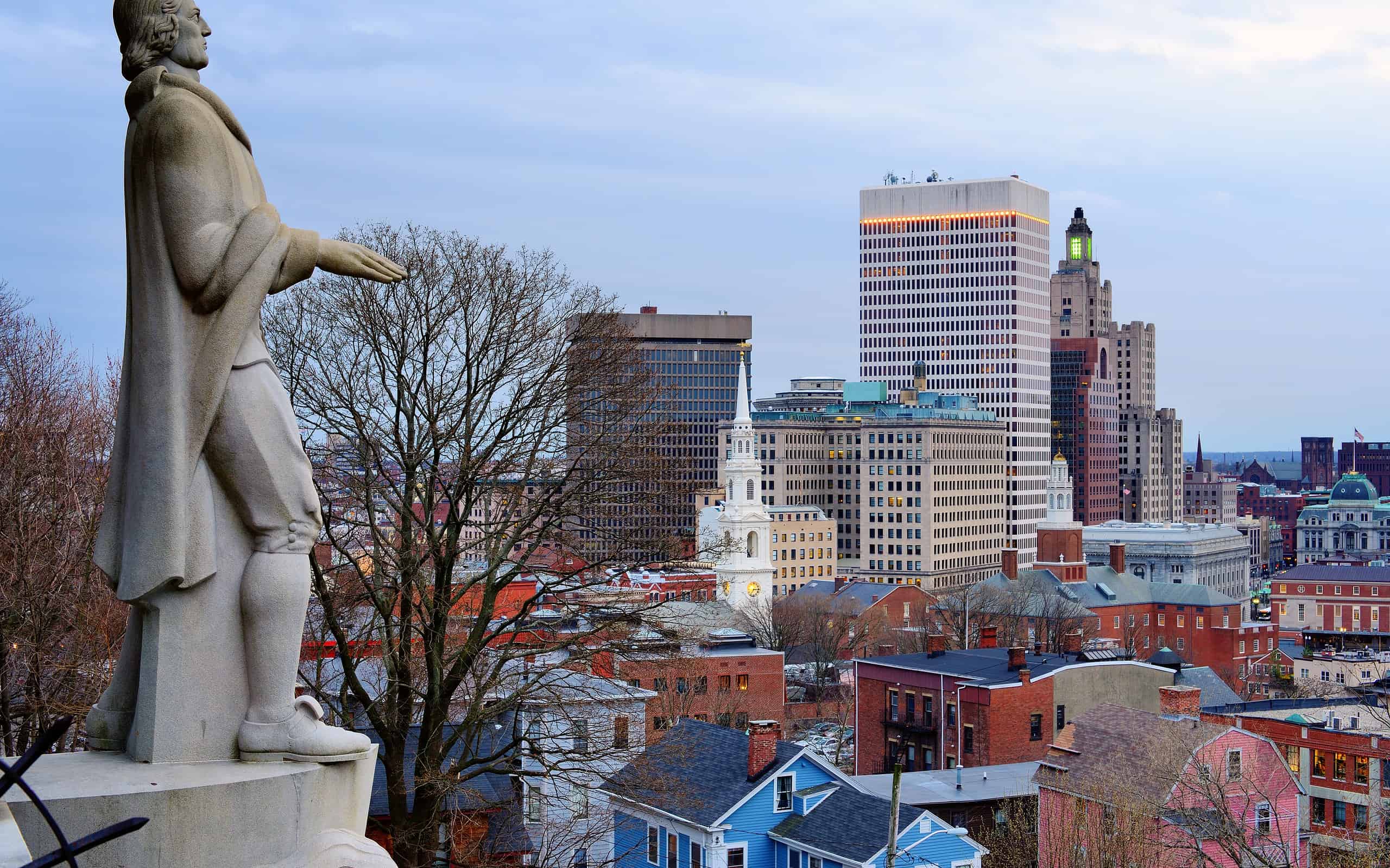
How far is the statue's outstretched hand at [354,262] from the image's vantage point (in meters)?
8.66

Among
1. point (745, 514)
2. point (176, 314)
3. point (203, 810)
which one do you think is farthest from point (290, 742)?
point (745, 514)

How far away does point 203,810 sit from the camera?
754cm

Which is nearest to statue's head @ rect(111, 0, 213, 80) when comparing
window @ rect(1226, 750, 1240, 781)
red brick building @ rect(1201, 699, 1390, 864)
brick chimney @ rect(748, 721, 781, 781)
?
brick chimney @ rect(748, 721, 781, 781)

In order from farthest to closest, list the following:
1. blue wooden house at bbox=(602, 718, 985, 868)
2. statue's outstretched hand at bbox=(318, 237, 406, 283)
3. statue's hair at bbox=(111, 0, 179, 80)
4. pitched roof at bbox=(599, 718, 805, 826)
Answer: blue wooden house at bbox=(602, 718, 985, 868)
pitched roof at bbox=(599, 718, 805, 826)
statue's outstretched hand at bbox=(318, 237, 406, 283)
statue's hair at bbox=(111, 0, 179, 80)

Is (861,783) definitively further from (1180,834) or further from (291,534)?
(291,534)

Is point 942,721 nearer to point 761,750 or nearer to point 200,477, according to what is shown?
point 761,750

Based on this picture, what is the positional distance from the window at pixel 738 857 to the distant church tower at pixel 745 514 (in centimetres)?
8579

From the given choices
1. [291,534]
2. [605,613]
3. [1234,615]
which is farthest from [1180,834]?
[1234,615]

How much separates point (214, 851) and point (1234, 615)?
13556 cm

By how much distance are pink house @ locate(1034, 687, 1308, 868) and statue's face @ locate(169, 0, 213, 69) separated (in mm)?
28423

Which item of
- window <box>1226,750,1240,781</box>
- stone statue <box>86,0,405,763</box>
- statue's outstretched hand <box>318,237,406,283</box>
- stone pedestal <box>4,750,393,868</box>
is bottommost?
window <box>1226,750,1240,781</box>

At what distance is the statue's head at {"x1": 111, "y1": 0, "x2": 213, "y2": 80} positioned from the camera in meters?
8.42

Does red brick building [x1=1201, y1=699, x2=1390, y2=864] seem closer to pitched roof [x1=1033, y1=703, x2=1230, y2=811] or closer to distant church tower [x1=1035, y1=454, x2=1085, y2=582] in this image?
pitched roof [x1=1033, y1=703, x2=1230, y2=811]

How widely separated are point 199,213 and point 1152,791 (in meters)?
36.2
